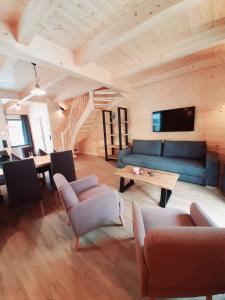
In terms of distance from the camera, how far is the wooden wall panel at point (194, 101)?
303cm

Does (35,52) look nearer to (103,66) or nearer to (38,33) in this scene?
(38,33)

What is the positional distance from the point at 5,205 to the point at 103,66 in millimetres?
3324

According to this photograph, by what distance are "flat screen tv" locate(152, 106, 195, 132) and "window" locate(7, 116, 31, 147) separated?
5912 millimetres

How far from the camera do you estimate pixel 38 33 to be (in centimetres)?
179

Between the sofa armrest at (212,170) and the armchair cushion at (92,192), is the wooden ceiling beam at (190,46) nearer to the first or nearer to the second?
the sofa armrest at (212,170)

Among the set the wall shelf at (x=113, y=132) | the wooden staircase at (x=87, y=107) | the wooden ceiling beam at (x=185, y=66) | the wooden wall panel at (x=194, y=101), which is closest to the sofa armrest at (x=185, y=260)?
the wooden wall panel at (x=194, y=101)

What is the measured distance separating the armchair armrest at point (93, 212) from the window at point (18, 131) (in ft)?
21.0

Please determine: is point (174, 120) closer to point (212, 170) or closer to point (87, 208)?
point (212, 170)

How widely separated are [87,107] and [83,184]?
3.00 m

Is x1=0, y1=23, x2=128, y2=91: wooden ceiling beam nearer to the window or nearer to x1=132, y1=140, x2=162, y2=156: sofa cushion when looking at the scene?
x1=132, y1=140, x2=162, y2=156: sofa cushion

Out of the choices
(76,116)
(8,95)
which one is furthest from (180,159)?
(8,95)

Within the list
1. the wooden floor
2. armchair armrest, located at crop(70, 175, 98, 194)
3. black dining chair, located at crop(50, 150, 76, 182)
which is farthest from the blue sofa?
armchair armrest, located at crop(70, 175, 98, 194)

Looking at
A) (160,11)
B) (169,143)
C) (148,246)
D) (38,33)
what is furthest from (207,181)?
(38,33)

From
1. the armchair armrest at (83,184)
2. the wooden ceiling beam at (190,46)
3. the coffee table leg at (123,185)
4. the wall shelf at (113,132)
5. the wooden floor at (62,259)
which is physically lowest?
the wooden floor at (62,259)
